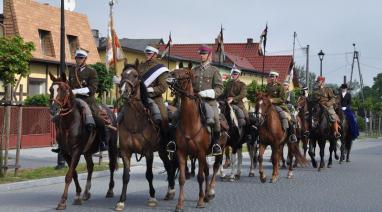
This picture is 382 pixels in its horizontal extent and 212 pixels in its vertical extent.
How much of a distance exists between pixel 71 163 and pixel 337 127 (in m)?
12.1

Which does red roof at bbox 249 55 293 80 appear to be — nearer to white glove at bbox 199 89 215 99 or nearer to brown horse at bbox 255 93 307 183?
brown horse at bbox 255 93 307 183

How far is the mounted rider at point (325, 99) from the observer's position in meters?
21.5

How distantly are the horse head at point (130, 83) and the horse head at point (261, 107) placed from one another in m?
5.55

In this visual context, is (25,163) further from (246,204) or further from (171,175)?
(246,204)

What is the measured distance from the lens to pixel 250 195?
1418 cm

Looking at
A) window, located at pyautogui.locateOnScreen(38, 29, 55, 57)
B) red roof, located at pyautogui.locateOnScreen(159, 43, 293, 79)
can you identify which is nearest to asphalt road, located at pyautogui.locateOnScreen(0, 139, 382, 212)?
window, located at pyautogui.locateOnScreen(38, 29, 55, 57)

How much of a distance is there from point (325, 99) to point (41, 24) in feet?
67.3

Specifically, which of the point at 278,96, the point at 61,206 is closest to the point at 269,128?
the point at 278,96

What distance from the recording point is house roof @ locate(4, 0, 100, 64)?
34.9 meters

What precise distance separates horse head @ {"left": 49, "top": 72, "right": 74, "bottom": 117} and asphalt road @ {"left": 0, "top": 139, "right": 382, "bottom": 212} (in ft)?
5.93

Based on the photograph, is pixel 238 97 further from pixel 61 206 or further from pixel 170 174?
pixel 61 206

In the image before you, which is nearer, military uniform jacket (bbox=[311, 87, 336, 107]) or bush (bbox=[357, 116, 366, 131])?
military uniform jacket (bbox=[311, 87, 336, 107])

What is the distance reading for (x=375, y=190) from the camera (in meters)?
15.5

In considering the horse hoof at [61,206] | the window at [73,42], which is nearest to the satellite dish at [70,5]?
the window at [73,42]
